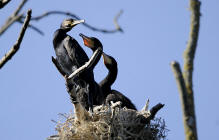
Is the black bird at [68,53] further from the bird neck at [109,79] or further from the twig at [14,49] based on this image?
the twig at [14,49]

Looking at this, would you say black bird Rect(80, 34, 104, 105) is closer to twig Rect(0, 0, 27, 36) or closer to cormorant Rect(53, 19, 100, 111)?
cormorant Rect(53, 19, 100, 111)

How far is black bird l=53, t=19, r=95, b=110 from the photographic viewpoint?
5574mm

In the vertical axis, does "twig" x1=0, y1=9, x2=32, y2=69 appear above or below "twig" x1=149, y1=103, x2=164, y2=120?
below

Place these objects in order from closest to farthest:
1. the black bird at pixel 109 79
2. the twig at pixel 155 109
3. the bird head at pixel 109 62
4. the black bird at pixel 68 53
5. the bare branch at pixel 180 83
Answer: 1. the bare branch at pixel 180 83
2. the twig at pixel 155 109
3. the black bird at pixel 68 53
4. the black bird at pixel 109 79
5. the bird head at pixel 109 62

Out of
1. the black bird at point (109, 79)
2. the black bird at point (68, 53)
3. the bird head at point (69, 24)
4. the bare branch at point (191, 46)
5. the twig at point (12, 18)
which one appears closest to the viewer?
the bare branch at point (191, 46)

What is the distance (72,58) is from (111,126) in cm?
177

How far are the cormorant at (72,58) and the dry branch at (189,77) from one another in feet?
11.5

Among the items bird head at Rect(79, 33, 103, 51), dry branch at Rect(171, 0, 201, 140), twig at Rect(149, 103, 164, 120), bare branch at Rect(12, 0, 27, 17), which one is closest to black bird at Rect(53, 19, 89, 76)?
bird head at Rect(79, 33, 103, 51)

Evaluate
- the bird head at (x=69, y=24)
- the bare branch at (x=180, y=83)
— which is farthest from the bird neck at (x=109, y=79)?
the bare branch at (x=180, y=83)

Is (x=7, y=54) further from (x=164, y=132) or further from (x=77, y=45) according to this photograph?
(x=77, y=45)

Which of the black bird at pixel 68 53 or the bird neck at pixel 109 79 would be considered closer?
the black bird at pixel 68 53

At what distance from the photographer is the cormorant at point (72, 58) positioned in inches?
219

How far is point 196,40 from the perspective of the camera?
1918 millimetres

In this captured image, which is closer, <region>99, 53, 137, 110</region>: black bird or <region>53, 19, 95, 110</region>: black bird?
<region>53, 19, 95, 110</region>: black bird
